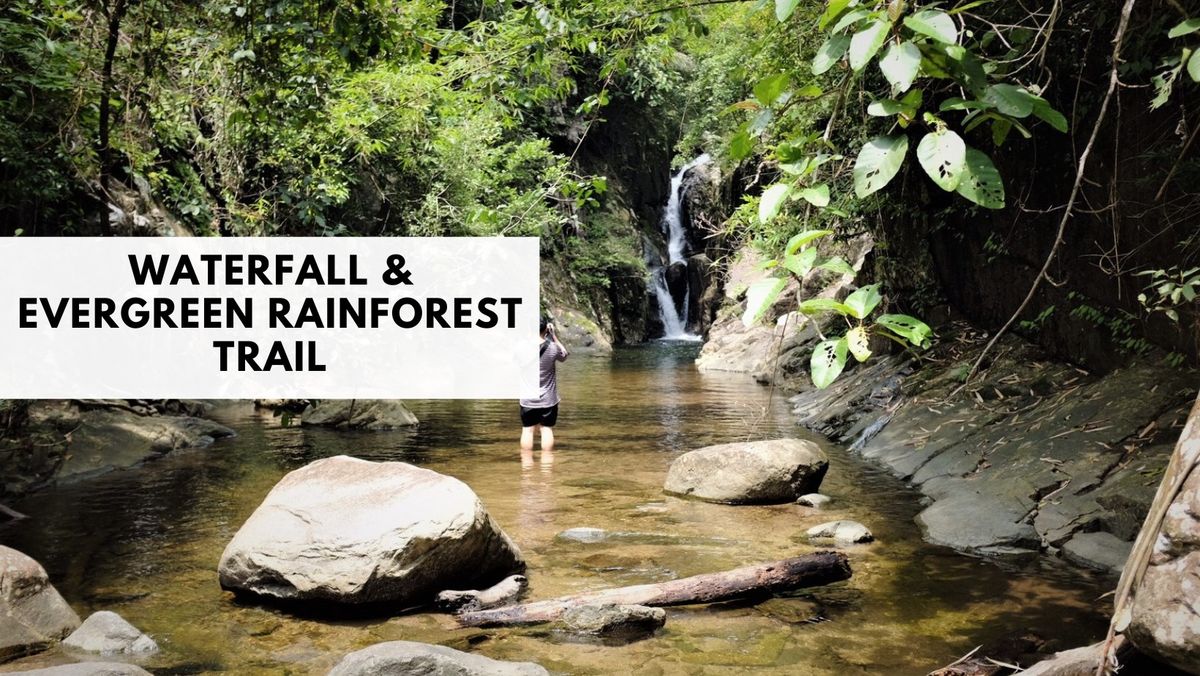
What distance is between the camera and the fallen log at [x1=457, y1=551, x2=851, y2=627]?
4.95 meters

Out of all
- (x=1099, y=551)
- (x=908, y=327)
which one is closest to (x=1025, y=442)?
(x=1099, y=551)

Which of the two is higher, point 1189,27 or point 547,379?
point 1189,27

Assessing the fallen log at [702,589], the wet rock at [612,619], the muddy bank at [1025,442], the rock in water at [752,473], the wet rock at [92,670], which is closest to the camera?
the wet rock at [92,670]

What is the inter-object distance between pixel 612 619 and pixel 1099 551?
10.6 feet

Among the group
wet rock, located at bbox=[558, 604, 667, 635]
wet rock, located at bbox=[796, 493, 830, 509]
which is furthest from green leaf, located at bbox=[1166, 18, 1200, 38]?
wet rock, located at bbox=[796, 493, 830, 509]

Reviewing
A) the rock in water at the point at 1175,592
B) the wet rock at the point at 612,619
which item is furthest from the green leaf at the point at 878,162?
the wet rock at the point at 612,619

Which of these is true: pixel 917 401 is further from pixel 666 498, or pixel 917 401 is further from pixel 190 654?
pixel 190 654

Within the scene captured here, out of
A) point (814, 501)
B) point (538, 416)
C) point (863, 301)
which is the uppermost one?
point (863, 301)

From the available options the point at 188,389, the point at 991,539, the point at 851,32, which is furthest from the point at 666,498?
the point at 188,389

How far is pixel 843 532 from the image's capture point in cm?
662

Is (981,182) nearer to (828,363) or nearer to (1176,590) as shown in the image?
(828,363)

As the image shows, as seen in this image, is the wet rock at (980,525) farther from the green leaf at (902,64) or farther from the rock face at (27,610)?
the rock face at (27,610)

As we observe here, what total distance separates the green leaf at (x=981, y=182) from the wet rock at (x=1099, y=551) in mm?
4466

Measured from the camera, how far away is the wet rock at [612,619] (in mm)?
4766
